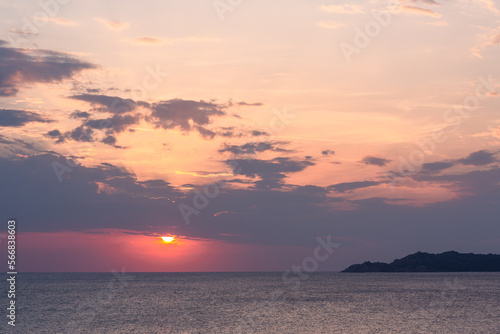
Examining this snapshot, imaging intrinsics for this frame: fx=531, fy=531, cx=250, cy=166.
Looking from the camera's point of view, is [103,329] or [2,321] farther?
[2,321]

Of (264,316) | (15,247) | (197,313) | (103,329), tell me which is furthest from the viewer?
(197,313)

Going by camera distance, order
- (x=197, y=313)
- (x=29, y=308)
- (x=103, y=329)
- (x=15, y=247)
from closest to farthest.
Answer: (x=15, y=247) < (x=103, y=329) < (x=197, y=313) < (x=29, y=308)

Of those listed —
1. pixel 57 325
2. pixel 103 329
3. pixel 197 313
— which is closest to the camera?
pixel 103 329

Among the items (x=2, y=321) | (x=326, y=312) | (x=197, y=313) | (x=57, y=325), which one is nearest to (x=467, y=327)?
(x=326, y=312)

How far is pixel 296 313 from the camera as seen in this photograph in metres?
95.2

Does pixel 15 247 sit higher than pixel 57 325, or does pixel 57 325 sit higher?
pixel 15 247

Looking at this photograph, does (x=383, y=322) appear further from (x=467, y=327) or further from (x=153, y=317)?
(x=153, y=317)

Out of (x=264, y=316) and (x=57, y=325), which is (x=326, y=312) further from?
(x=57, y=325)

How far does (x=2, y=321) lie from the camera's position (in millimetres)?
83625

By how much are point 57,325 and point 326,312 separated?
46.7 meters

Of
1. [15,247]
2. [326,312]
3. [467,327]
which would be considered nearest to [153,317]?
[326,312]

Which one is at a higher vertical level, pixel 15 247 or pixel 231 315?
pixel 15 247

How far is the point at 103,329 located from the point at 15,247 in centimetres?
2203

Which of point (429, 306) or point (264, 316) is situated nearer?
point (264, 316)
